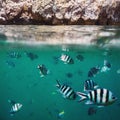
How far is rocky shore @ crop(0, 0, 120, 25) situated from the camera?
819 centimetres

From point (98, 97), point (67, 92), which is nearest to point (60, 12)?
point (67, 92)

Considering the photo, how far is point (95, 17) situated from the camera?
821cm

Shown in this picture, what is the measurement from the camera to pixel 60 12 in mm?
8375

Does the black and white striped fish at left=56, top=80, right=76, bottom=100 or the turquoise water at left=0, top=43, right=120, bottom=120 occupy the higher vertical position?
the black and white striped fish at left=56, top=80, right=76, bottom=100

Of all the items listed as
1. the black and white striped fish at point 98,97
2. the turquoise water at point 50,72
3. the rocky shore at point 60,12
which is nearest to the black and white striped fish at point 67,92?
the black and white striped fish at point 98,97

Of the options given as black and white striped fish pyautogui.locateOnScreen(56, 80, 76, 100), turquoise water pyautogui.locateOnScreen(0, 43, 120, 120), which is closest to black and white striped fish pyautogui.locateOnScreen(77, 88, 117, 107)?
black and white striped fish pyautogui.locateOnScreen(56, 80, 76, 100)

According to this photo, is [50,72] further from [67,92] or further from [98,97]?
[98,97]

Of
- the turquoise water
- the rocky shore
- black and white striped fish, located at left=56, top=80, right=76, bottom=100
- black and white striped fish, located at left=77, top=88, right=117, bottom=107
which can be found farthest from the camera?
the turquoise water

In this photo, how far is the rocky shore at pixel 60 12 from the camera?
8188 mm

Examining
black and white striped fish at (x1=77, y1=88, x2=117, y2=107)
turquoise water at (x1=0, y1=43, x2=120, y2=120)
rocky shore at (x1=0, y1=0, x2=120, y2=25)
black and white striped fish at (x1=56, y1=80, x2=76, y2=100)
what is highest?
rocky shore at (x1=0, y1=0, x2=120, y2=25)

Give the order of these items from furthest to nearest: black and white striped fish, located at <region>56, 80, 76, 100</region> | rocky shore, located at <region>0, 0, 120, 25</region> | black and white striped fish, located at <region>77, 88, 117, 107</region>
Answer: rocky shore, located at <region>0, 0, 120, 25</region> → black and white striped fish, located at <region>56, 80, 76, 100</region> → black and white striped fish, located at <region>77, 88, 117, 107</region>

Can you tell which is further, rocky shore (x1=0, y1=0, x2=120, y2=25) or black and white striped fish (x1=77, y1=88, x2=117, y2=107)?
rocky shore (x1=0, y1=0, x2=120, y2=25)

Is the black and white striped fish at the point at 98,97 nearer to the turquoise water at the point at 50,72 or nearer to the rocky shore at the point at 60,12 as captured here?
the rocky shore at the point at 60,12

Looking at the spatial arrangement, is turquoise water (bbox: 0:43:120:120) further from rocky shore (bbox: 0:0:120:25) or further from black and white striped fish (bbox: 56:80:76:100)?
black and white striped fish (bbox: 56:80:76:100)
